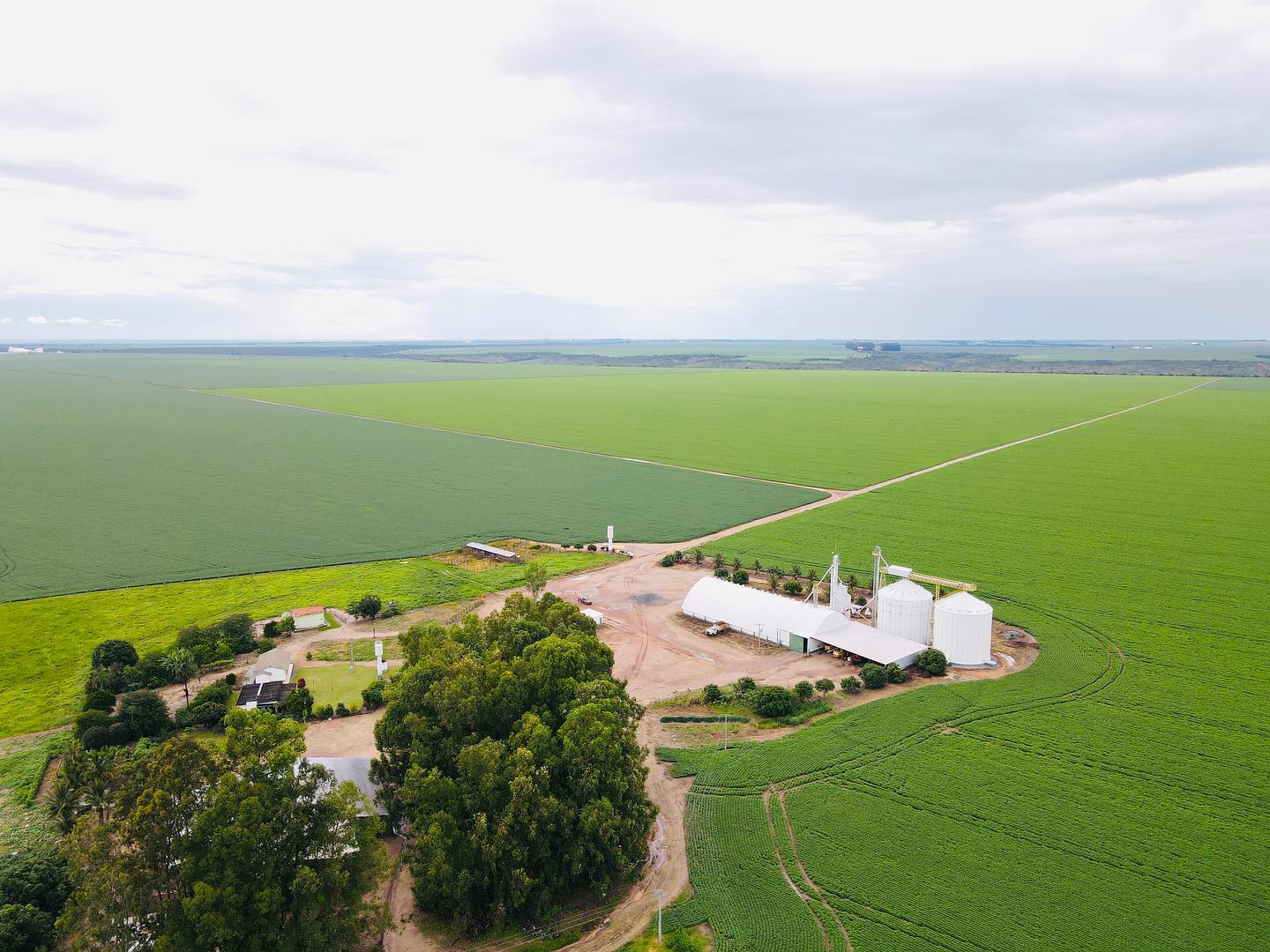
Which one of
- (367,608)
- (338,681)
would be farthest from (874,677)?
(367,608)

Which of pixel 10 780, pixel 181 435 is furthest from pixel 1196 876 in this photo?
pixel 181 435

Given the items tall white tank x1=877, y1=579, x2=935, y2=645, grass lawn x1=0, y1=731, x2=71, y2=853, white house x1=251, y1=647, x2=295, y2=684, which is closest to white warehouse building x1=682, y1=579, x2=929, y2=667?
tall white tank x1=877, y1=579, x2=935, y2=645

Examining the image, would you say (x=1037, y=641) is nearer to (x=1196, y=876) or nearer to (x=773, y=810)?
(x=1196, y=876)

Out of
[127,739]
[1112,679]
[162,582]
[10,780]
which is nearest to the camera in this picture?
[10,780]

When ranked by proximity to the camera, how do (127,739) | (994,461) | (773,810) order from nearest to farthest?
(773,810), (127,739), (994,461)

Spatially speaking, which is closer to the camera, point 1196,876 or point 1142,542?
point 1196,876

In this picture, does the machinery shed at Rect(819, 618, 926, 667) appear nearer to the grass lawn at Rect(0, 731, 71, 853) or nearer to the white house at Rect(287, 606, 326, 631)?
the white house at Rect(287, 606, 326, 631)

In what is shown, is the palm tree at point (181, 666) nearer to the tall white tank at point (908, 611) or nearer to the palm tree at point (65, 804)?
the palm tree at point (65, 804)
